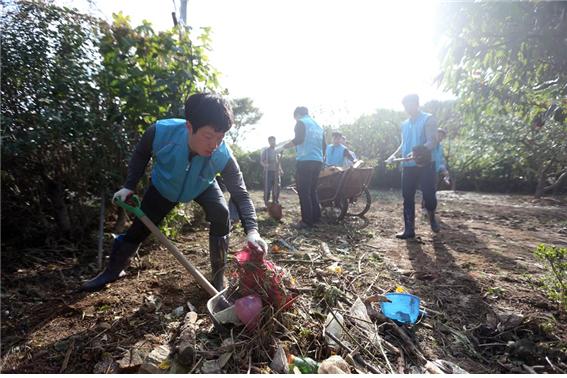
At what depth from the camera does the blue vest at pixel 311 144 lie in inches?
199

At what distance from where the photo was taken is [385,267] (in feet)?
10.8

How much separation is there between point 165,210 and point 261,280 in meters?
1.11

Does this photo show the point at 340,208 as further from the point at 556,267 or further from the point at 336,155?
the point at 556,267

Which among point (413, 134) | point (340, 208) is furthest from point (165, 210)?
point (340, 208)

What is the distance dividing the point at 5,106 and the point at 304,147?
3.65 m

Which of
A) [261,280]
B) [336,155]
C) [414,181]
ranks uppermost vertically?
[336,155]

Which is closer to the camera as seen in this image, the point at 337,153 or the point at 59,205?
the point at 59,205

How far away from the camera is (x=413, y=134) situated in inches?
173

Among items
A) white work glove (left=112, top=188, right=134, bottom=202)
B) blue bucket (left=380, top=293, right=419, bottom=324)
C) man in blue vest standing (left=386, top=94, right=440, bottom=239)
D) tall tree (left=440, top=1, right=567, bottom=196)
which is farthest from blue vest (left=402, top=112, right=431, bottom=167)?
white work glove (left=112, top=188, right=134, bottom=202)

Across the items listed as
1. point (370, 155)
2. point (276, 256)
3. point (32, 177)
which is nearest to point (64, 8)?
point (32, 177)

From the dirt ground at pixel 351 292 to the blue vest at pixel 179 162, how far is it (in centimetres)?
93

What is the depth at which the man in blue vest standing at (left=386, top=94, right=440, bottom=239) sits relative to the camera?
163 inches

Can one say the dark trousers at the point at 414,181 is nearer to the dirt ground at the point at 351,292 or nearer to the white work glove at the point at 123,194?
the dirt ground at the point at 351,292

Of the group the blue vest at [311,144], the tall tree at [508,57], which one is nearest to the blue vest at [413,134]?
the tall tree at [508,57]
